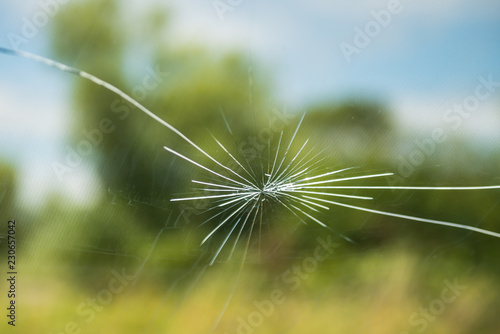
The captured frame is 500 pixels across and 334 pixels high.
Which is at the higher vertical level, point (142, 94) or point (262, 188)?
point (142, 94)

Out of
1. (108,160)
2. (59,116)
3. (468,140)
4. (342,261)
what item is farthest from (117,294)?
(468,140)

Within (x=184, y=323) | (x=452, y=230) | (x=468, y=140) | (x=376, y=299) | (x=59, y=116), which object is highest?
(x=468, y=140)

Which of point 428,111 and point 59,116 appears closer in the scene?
point 59,116

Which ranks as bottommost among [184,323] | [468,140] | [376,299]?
[184,323]

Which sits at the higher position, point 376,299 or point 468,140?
point 468,140

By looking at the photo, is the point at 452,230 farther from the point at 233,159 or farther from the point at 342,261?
the point at 233,159

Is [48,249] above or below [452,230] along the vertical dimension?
below

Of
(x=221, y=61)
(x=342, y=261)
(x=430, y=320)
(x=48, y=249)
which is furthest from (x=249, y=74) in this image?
(x=430, y=320)

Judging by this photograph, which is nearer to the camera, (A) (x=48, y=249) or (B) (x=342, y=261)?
(A) (x=48, y=249)

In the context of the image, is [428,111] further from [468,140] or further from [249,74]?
[249,74]
